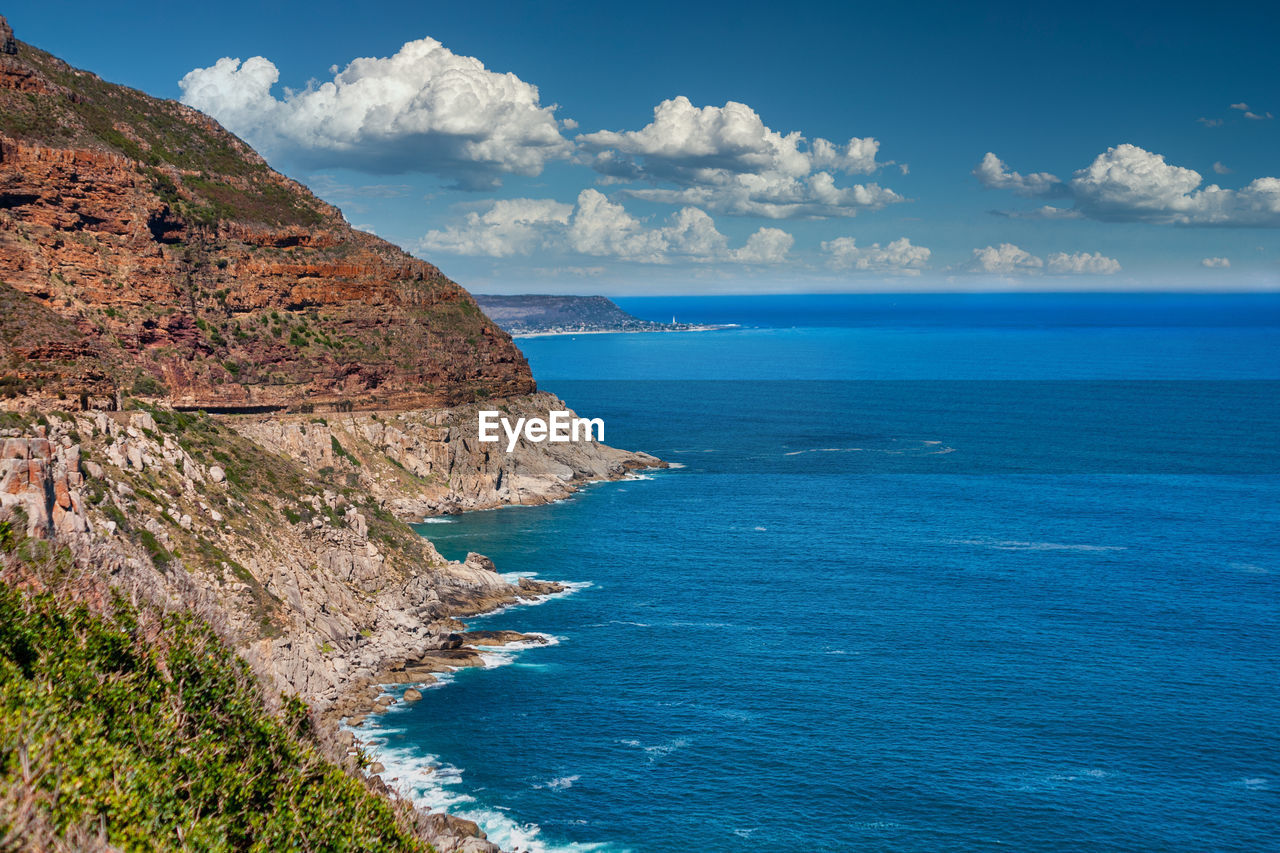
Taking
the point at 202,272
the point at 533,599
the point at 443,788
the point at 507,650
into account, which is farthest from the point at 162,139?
the point at 443,788

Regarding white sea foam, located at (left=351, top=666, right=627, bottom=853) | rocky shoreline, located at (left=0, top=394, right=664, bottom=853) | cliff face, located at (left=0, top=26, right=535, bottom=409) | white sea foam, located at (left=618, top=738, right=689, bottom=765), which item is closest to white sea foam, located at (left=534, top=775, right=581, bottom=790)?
white sea foam, located at (left=351, top=666, right=627, bottom=853)

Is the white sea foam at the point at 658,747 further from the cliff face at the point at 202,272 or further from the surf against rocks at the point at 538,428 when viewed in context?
the surf against rocks at the point at 538,428

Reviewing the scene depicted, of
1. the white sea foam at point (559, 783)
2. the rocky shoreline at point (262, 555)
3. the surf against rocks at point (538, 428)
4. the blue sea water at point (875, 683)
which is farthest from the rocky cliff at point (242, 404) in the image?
the blue sea water at point (875, 683)

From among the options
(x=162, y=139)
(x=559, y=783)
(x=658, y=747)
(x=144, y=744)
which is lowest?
(x=559, y=783)

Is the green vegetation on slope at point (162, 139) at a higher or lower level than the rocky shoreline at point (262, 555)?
higher

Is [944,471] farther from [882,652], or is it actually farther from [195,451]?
[195,451]

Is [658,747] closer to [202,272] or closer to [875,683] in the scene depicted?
[875,683]
